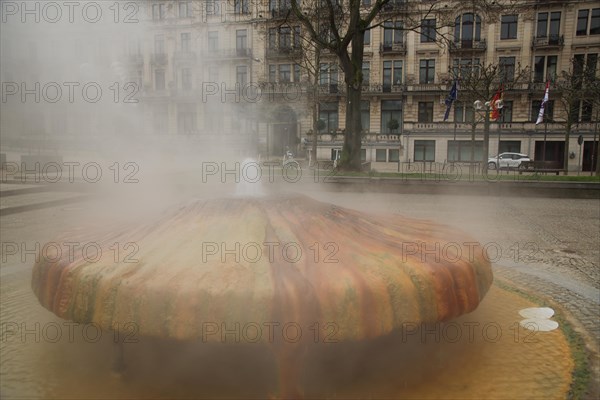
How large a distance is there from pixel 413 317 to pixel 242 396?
0.94 meters

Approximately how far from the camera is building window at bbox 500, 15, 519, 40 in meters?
34.5

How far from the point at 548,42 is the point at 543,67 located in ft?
5.70

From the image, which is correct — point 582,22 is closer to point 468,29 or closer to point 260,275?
point 468,29

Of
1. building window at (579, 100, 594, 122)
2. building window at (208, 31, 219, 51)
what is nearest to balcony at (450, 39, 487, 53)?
building window at (579, 100, 594, 122)

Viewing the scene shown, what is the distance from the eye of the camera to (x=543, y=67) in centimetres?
3450

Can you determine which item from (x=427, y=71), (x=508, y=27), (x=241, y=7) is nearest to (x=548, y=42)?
(x=508, y=27)

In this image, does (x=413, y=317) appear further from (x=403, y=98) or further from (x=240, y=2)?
(x=403, y=98)

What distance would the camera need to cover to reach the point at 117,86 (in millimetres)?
3844

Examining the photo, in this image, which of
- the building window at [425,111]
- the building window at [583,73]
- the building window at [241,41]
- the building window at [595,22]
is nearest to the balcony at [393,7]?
the building window at [583,73]

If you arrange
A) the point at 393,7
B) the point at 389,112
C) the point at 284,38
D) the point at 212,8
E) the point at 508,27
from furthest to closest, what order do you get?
the point at 389,112 → the point at 508,27 → the point at 393,7 → the point at 284,38 → the point at 212,8

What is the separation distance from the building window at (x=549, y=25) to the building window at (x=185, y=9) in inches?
1437

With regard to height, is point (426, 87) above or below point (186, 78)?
above

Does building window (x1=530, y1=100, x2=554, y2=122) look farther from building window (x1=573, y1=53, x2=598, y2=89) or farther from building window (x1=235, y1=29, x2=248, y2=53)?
building window (x1=235, y1=29, x2=248, y2=53)

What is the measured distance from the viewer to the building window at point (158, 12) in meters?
3.74
